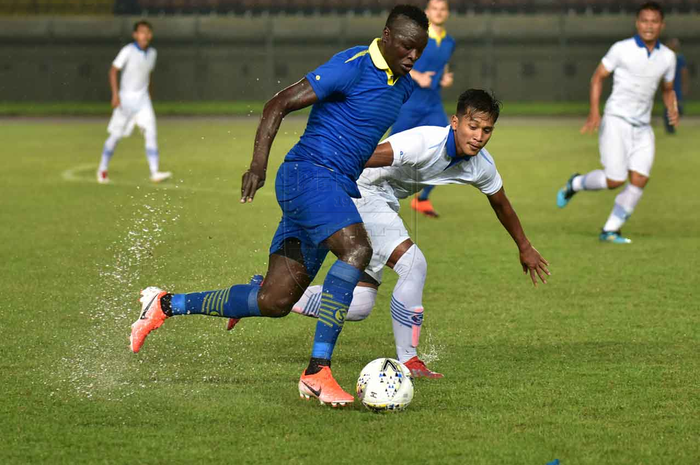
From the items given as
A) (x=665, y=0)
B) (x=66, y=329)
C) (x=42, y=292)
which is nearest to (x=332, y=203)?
(x=66, y=329)

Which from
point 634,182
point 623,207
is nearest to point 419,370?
point 623,207

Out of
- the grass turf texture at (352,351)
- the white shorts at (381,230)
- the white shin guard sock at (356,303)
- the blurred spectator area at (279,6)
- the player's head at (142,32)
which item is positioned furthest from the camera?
the blurred spectator area at (279,6)

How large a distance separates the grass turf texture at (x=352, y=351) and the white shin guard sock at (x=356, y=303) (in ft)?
0.82

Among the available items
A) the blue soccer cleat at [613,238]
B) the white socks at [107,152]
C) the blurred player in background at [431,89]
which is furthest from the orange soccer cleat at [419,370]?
the white socks at [107,152]

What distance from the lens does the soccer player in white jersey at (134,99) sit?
53.5 feet

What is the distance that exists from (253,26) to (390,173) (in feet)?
106

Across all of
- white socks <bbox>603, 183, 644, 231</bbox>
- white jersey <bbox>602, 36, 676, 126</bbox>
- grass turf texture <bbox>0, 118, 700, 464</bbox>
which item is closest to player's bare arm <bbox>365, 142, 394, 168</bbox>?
grass turf texture <bbox>0, 118, 700, 464</bbox>

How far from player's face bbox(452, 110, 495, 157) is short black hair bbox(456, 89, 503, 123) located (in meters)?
0.02

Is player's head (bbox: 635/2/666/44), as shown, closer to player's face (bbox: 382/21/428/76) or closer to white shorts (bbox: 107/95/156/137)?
player's face (bbox: 382/21/428/76)

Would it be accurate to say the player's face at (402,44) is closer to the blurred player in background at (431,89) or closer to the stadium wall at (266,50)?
the blurred player in background at (431,89)

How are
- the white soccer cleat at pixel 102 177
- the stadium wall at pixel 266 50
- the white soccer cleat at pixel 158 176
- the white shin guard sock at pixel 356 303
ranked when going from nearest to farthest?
the white shin guard sock at pixel 356 303 → the white soccer cleat at pixel 158 176 → the white soccer cleat at pixel 102 177 → the stadium wall at pixel 266 50

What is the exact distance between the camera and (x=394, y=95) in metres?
5.59

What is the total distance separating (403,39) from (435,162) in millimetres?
861

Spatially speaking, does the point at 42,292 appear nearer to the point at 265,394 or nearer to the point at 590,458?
the point at 265,394
